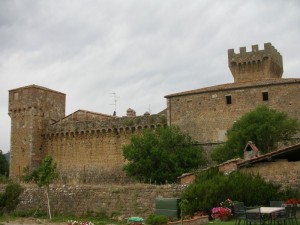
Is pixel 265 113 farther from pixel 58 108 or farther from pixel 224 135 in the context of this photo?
pixel 58 108

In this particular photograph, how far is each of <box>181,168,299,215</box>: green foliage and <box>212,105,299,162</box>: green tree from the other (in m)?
10.7

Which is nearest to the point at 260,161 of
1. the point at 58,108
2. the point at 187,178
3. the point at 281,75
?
the point at 187,178

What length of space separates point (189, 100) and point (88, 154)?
11.6 meters

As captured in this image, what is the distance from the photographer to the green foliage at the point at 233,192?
56.8ft

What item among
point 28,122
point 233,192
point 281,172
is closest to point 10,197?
point 233,192

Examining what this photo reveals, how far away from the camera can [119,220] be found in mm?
20500

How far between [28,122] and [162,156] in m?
16.9

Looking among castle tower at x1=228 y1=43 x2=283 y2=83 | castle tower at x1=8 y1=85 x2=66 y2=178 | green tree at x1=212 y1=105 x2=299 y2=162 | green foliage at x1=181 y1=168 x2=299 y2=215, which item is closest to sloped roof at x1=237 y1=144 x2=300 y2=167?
green foliage at x1=181 y1=168 x2=299 y2=215

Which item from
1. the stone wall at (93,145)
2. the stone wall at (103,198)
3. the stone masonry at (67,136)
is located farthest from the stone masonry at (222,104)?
the stone wall at (103,198)

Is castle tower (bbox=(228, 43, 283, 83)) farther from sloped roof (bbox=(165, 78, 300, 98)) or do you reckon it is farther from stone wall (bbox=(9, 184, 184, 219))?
stone wall (bbox=(9, 184, 184, 219))

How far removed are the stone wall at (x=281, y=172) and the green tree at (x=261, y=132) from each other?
990 cm

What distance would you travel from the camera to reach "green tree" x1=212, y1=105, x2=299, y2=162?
2912 centimetres

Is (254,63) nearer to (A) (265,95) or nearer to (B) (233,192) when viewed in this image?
(A) (265,95)

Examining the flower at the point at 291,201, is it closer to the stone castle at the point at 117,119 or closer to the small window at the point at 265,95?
the stone castle at the point at 117,119
